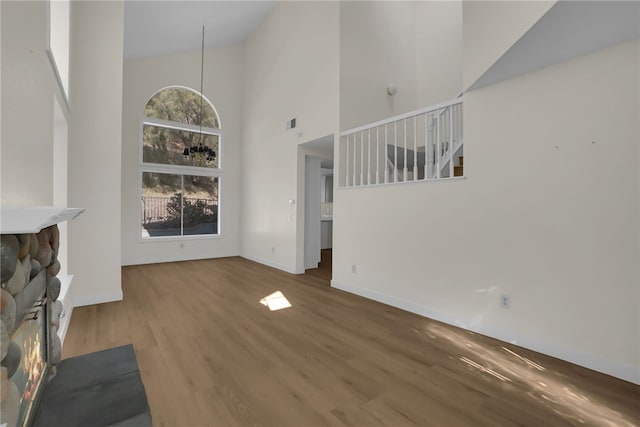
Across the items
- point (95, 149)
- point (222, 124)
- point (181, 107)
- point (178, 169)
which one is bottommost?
point (95, 149)

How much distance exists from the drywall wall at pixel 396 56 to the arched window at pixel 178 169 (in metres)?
3.52

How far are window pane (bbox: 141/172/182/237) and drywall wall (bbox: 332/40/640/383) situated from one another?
554 centimetres

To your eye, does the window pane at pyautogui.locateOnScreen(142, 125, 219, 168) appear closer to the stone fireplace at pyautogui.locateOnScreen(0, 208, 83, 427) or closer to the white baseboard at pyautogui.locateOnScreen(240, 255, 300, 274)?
the white baseboard at pyautogui.locateOnScreen(240, 255, 300, 274)

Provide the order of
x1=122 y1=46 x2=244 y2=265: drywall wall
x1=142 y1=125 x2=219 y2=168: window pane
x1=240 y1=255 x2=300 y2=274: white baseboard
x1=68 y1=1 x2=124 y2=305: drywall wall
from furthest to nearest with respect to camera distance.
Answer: x1=142 y1=125 x2=219 y2=168: window pane, x1=122 y1=46 x2=244 y2=265: drywall wall, x1=240 y1=255 x2=300 y2=274: white baseboard, x1=68 y1=1 x2=124 y2=305: drywall wall

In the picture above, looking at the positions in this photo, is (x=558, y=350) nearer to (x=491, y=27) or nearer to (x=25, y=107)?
(x=491, y=27)

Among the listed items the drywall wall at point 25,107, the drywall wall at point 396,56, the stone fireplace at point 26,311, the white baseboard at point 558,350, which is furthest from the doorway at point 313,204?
the stone fireplace at point 26,311

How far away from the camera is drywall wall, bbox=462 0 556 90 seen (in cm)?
209

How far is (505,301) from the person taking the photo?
8.41 feet

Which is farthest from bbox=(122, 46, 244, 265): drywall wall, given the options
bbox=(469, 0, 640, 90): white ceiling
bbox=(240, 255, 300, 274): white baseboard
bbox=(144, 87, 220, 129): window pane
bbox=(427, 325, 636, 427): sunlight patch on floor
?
bbox=(469, 0, 640, 90): white ceiling

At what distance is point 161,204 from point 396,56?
583 cm

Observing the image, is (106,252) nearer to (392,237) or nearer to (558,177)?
(392,237)

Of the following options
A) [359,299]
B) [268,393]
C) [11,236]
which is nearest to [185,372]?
[268,393]

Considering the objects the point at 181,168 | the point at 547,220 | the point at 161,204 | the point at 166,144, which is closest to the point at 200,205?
the point at 161,204

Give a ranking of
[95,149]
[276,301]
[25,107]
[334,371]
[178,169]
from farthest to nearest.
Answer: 1. [178,169]
2. [276,301]
3. [95,149]
4. [334,371]
5. [25,107]
